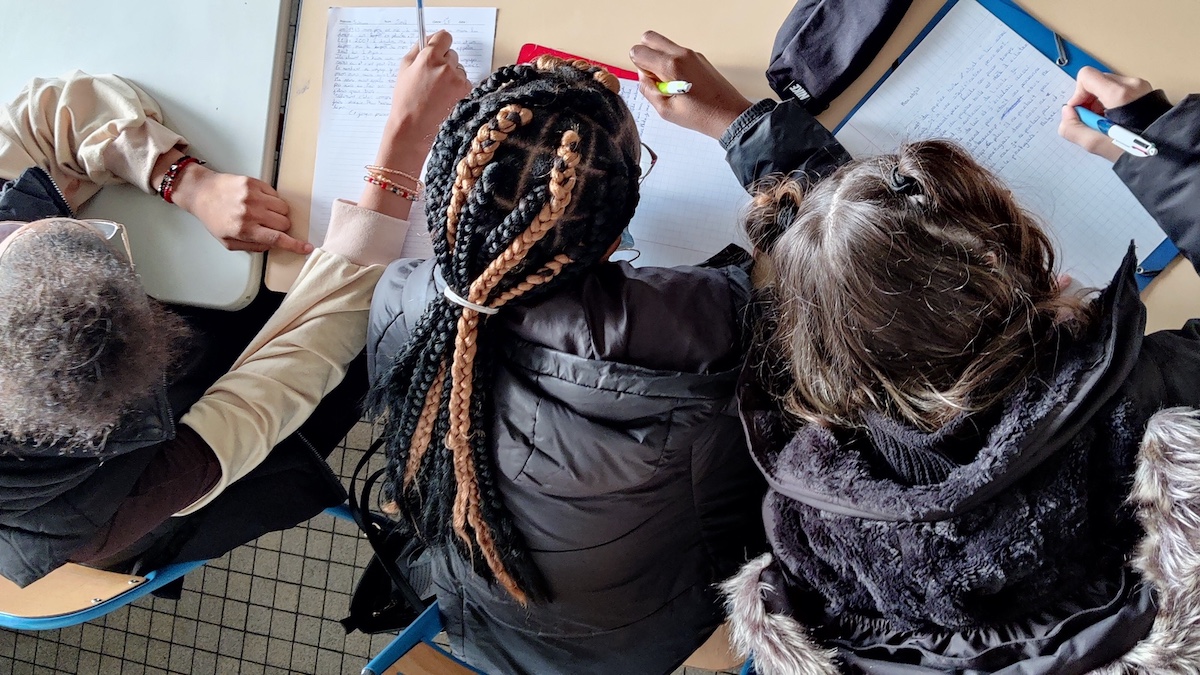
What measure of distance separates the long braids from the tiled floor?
993mm

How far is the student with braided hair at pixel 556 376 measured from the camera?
66 cm

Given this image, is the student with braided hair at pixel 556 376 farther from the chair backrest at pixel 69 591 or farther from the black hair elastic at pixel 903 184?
the chair backrest at pixel 69 591

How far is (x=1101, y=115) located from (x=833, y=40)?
11.6 inches

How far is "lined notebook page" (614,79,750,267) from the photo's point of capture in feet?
3.04

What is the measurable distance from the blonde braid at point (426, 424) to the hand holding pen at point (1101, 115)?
Result: 71 cm

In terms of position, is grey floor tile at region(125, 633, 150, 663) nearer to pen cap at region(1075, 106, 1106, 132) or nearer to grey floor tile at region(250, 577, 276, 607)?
grey floor tile at region(250, 577, 276, 607)

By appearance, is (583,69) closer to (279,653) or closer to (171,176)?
(171,176)

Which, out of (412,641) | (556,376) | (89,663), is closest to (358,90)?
(556,376)

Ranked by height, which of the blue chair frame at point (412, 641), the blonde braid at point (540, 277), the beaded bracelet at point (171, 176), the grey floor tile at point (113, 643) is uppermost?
the blonde braid at point (540, 277)

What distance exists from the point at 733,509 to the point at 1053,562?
33 centimetres

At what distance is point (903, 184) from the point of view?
0.65 m

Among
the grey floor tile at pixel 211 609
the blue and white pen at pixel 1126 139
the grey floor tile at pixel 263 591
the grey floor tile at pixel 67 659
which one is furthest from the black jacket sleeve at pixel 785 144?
the grey floor tile at pixel 67 659

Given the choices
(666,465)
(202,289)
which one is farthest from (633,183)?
(202,289)

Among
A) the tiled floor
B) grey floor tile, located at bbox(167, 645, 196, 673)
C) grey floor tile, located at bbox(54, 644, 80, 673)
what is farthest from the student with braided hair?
grey floor tile, located at bbox(54, 644, 80, 673)
